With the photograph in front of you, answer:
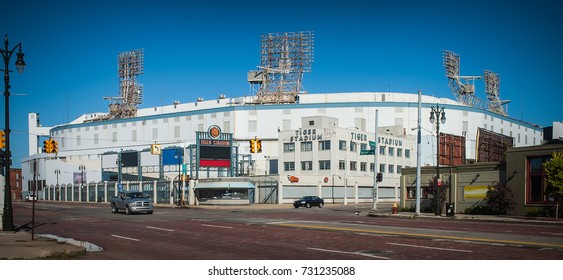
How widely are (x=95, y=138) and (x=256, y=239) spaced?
141 metres

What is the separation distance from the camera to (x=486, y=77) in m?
146

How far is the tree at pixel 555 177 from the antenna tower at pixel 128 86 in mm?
118392

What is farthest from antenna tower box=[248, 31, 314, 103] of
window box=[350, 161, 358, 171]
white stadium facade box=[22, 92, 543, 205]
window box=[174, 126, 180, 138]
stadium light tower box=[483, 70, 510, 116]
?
stadium light tower box=[483, 70, 510, 116]

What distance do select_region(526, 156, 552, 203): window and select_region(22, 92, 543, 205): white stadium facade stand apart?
24849mm

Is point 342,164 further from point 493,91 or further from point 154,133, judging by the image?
point 493,91

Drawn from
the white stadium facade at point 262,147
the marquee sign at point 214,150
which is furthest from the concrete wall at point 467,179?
the marquee sign at point 214,150

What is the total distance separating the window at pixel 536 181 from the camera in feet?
139

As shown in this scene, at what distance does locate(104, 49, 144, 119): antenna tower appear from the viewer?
144m

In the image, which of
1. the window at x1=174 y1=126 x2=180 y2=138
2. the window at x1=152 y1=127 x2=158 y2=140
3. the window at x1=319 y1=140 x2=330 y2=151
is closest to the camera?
the window at x1=319 y1=140 x2=330 y2=151

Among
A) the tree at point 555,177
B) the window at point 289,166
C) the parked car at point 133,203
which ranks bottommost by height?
the parked car at point 133,203

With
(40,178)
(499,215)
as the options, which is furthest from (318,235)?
(40,178)

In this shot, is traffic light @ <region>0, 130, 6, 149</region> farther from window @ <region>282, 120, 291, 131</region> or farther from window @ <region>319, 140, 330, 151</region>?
window @ <region>282, 120, 291, 131</region>

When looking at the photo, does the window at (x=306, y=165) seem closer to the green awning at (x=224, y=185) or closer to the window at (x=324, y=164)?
the window at (x=324, y=164)

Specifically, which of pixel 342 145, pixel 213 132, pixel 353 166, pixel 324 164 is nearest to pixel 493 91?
pixel 353 166
